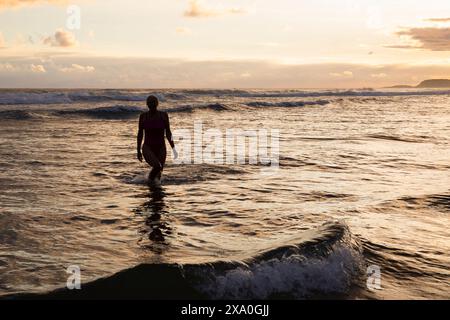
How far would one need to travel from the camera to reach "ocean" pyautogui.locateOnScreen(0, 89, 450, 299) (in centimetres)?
501

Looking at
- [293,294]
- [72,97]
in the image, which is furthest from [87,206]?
[72,97]

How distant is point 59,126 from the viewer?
24656 mm

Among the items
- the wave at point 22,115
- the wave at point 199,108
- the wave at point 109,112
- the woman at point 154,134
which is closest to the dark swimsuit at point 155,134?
the woman at point 154,134

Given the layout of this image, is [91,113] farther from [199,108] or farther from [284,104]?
[284,104]

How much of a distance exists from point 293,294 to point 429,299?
4.52ft

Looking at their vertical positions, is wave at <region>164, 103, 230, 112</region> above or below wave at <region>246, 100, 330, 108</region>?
below

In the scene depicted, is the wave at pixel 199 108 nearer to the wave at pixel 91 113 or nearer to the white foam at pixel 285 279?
the wave at pixel 91 113

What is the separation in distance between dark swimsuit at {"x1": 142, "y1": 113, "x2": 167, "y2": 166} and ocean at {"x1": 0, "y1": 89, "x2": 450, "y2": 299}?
0.78 meters

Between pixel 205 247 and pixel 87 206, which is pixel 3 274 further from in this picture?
pixel 87 206

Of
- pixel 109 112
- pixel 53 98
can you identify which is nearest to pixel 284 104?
pixel 109 112

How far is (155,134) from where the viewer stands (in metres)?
10.1

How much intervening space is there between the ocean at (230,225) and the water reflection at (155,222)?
0.03 meters
